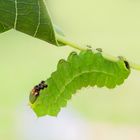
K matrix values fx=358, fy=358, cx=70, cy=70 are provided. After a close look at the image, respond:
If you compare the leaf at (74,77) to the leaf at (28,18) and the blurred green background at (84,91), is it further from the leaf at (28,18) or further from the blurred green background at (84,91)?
the blurred green background at (84,91)

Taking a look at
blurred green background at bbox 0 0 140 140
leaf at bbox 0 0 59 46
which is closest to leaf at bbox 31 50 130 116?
leaf at bbox 0 0 59 46

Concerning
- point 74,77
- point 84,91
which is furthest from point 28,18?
point 84,91

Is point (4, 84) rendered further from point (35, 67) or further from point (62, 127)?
point (62, 127)

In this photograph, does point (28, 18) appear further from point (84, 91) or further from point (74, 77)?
point (84, 91)

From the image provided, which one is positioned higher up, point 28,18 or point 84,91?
point 28,18

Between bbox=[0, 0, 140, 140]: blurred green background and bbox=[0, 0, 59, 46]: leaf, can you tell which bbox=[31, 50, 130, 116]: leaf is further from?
bbox=[0, 0, 140, 140]: blurred green background

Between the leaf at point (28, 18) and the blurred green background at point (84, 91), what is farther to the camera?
the blurred green background at point (84, 91)

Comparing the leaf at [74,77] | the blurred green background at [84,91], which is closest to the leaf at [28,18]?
the leaf at [74,77]
